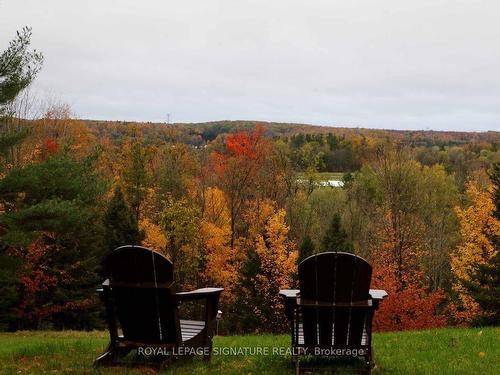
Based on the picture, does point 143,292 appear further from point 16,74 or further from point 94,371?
point 16,74

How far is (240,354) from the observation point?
21.1 feet

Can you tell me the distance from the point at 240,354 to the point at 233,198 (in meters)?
33.0

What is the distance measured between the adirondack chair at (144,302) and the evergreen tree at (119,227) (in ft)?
68.8

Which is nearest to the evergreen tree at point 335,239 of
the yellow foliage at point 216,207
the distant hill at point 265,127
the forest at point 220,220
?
the forest at point 220,220

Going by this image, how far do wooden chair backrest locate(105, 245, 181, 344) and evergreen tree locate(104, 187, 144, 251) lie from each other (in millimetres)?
21154

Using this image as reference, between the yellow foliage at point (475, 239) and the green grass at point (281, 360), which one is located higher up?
the green grass at point (281, 360)

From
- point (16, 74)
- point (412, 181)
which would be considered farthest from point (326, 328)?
point (412, 181)

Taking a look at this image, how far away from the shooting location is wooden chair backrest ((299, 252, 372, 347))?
16.9 feet

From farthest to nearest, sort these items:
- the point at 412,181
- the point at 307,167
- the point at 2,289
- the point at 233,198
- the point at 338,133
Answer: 1. the point at 338,133
2. the point at 307,167
3. the point at 233,198
4. the point at 412,181
5. the point at 2,289

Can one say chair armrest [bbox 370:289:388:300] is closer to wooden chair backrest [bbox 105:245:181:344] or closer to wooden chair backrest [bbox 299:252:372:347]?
wooden chair backrest [bbox 299:252:372:347]

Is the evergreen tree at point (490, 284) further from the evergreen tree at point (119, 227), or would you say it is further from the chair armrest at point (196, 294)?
the evergreen tree at point (119, 227)

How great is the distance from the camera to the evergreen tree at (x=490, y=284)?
19.7 meters

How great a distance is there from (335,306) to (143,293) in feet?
5.84

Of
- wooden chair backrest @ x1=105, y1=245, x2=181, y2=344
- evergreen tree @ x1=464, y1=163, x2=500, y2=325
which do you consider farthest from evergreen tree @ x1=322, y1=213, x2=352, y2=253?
wooden chair backrest @ x1=105, y1=245, x2=181, y2=344
